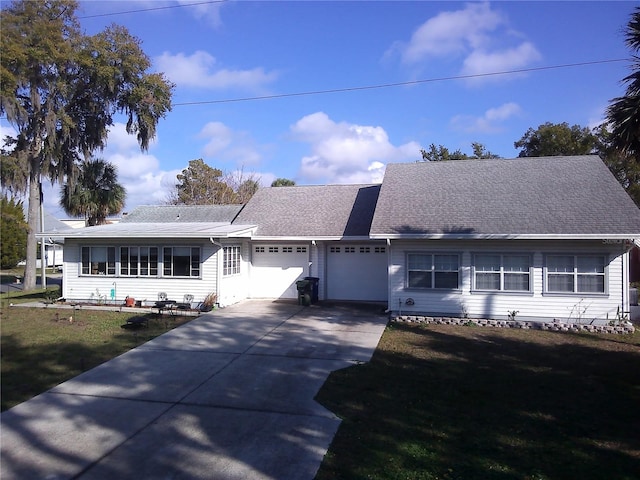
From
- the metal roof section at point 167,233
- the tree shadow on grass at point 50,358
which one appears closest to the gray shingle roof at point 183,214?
the metal roof section at point 167,233

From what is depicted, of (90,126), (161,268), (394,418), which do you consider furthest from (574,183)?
(90,126)

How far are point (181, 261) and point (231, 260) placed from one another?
1.78 metres

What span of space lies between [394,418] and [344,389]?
1.48 meters

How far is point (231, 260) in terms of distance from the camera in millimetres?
17453

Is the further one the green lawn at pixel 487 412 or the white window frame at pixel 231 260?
the white window frame at pixel 231 260

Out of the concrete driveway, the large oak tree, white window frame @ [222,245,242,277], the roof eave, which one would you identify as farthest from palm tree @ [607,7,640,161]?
the large oak tree

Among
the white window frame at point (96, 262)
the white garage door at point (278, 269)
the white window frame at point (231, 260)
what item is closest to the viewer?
the white window frame at point (231, 260)

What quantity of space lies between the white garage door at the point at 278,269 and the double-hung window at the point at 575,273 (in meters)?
8.59

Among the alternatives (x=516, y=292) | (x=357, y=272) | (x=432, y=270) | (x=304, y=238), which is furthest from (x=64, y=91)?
(x=516, y=292)

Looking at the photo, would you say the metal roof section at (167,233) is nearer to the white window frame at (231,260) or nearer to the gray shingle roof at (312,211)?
the white window frame at (231,260)

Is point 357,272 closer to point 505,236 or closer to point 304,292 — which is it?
point 304,292

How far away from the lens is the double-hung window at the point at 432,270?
14883 millimetres

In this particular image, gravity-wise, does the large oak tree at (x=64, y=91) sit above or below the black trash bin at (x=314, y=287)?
above

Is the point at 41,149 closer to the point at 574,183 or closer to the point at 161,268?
the point at 161,268
